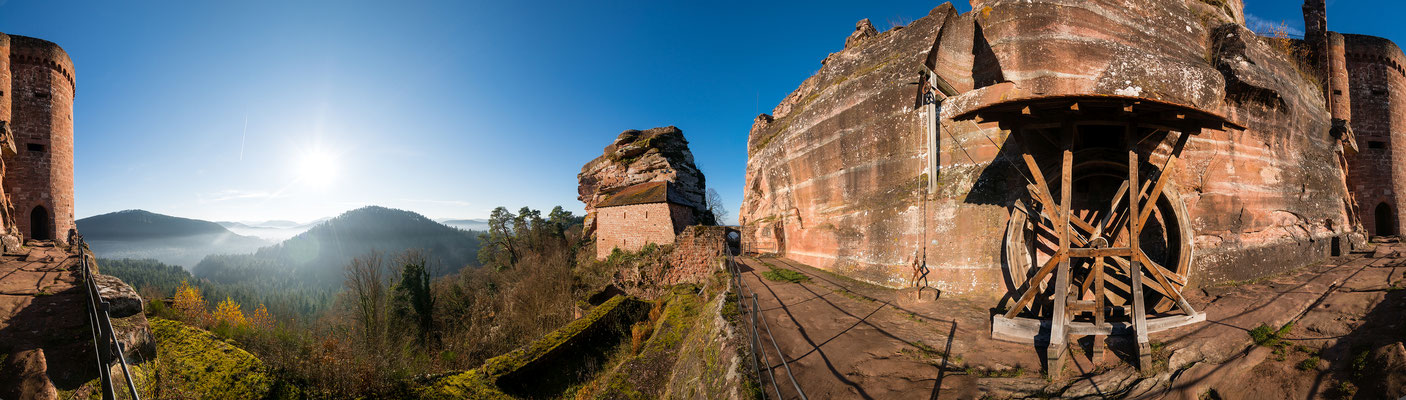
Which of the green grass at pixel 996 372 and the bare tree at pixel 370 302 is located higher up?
the green grass at pixel 996 372

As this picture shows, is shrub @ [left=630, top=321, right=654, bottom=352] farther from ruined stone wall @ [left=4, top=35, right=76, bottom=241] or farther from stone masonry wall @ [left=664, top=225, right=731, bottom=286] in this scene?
ruined stone wall @ [left=4, top=35, right=76, bottom=241]

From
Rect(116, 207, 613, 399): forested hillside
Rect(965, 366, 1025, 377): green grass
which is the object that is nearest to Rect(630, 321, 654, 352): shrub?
Rect(116, 207, 613, 399): forested hillside

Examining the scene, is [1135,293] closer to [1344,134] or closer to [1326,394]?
[1326,394]

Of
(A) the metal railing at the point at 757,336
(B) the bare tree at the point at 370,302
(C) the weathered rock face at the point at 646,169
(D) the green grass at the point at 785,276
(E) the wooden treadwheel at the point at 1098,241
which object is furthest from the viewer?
(C) the weathered rock face at the point at 646,169

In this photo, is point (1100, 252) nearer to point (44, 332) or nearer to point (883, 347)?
point (883, 347)

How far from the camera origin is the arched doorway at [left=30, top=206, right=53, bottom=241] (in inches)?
645

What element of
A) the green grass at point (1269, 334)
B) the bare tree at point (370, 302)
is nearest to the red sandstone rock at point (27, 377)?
the green grass at point (1269, 334)

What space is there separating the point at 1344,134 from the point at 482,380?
2098 centimetres

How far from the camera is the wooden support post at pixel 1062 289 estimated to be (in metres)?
4.69

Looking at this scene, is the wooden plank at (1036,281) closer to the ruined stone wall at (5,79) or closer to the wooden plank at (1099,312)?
the wooden plank at (1099,312)

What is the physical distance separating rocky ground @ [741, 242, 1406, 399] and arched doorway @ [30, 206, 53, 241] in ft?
90.2

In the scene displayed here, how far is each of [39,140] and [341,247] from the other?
14151 centimetres

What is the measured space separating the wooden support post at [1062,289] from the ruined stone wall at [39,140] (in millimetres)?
29851

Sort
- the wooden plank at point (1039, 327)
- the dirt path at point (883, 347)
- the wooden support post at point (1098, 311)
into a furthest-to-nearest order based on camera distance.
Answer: the wooden plank at point (1039, 327)
the wooden support post at point (1098, 311)
the dirt path at point (883, 347)
